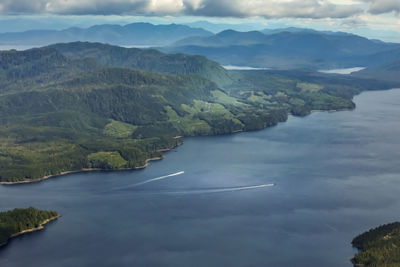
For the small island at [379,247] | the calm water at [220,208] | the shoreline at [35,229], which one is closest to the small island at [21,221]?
the shoreline at [35,229]

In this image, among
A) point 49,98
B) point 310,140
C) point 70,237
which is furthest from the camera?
point 49,98

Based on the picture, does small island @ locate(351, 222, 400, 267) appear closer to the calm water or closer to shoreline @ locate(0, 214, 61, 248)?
the calm water

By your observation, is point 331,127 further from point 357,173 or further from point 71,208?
point 71,208

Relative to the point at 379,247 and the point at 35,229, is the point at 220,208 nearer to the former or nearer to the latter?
the point at 379,247

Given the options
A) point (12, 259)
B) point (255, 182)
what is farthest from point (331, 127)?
point (12, 259)

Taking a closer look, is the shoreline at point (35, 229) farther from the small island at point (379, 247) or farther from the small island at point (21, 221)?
the small island at point (379, 247)

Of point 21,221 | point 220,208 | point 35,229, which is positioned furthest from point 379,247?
point 21,221

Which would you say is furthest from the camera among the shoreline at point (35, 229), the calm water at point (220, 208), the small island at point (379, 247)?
the shoreline at point (35, 229)
